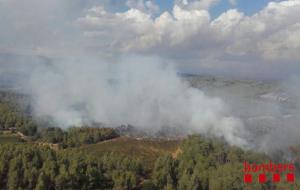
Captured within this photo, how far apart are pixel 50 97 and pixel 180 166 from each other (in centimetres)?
12381

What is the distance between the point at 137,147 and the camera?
102812 mm

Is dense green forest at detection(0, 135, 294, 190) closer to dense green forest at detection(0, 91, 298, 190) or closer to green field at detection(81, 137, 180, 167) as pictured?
dense green forest at detection(0, 91, 298, 190)

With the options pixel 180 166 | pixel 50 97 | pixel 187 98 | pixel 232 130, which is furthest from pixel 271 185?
pixel 50 97

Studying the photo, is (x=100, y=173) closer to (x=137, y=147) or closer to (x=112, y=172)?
(x=112, y=172)

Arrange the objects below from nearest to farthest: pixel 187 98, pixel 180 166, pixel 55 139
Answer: pixel 180 166 < pixel 55 139 < pixel 187 98

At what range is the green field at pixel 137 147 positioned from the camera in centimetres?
9506

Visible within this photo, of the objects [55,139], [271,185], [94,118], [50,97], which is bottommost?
[271,185]

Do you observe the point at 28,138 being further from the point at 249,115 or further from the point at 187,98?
the point at 249,115

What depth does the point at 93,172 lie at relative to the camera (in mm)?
58406

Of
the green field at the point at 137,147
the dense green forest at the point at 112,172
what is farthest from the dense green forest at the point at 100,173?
the green field at the point at 137,147

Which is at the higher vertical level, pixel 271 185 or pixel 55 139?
pixel 55 139

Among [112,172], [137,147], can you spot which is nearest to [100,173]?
[112,172]

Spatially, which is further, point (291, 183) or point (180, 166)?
point (180, 166)

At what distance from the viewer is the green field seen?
95.1 metres
